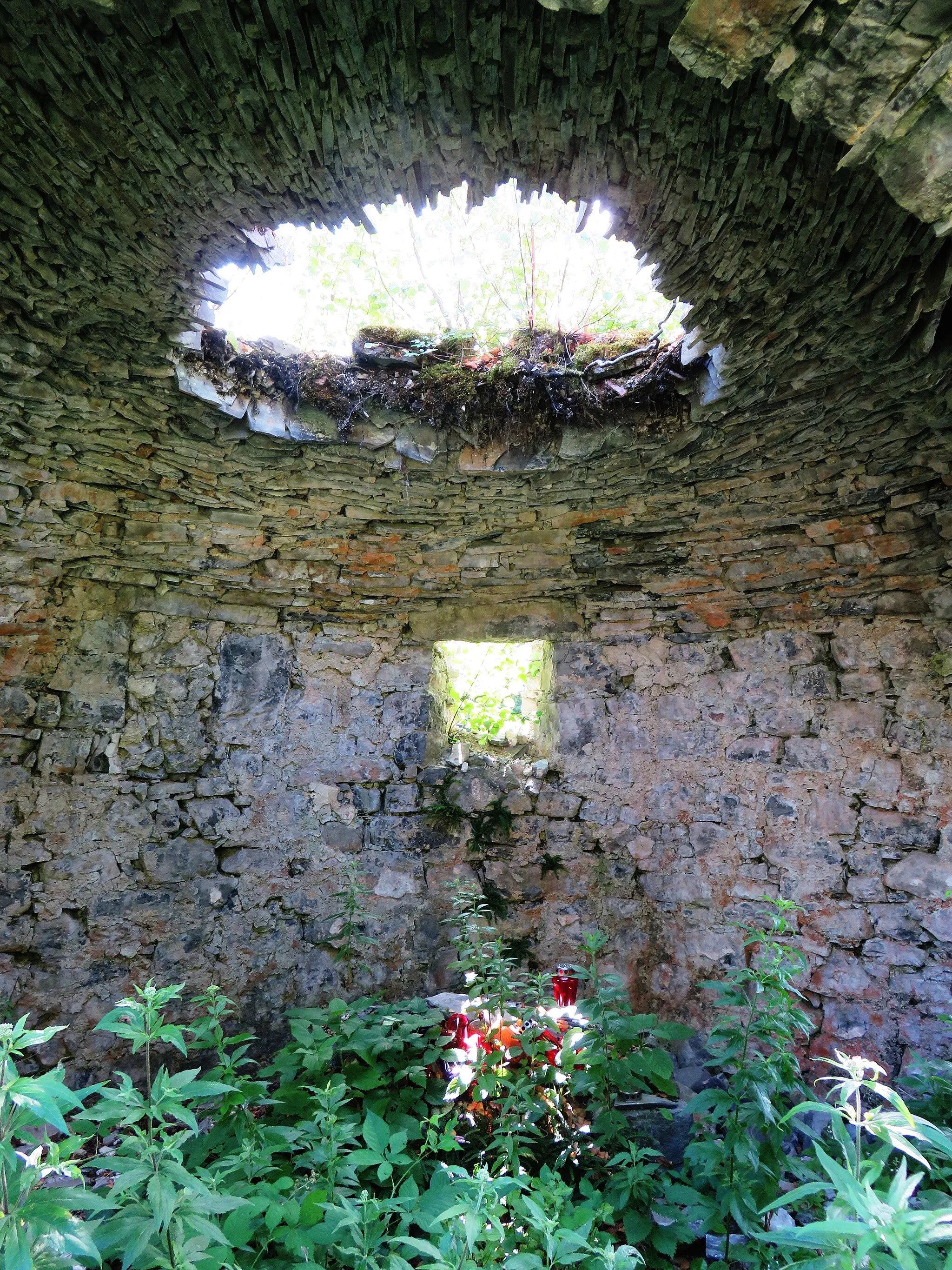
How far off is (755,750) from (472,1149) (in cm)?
235

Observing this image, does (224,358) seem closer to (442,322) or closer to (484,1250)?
(442,322)

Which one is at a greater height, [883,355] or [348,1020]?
[883,355]

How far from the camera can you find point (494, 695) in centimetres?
486

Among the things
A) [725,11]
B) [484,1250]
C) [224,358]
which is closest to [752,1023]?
[484,1250]

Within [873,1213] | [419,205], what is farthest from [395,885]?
[419,205]

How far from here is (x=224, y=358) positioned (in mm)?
3146

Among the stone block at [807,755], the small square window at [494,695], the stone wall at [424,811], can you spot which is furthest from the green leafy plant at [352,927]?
the stone block at [807,755]

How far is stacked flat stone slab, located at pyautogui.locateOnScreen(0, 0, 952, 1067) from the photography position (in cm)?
199

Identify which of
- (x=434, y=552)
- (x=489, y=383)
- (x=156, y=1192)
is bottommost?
(x=156, y=1192)

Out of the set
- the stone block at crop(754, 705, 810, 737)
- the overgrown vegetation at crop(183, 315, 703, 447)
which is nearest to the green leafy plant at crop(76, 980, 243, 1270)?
the overgrown vegetation at crop(183, 315, 703, 447)

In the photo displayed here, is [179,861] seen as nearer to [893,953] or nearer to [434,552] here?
[434,552]

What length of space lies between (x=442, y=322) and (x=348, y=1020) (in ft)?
13.1

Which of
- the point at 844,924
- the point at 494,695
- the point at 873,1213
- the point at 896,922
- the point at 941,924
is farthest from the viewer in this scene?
the point at 494,695

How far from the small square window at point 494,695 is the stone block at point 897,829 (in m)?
1.78
